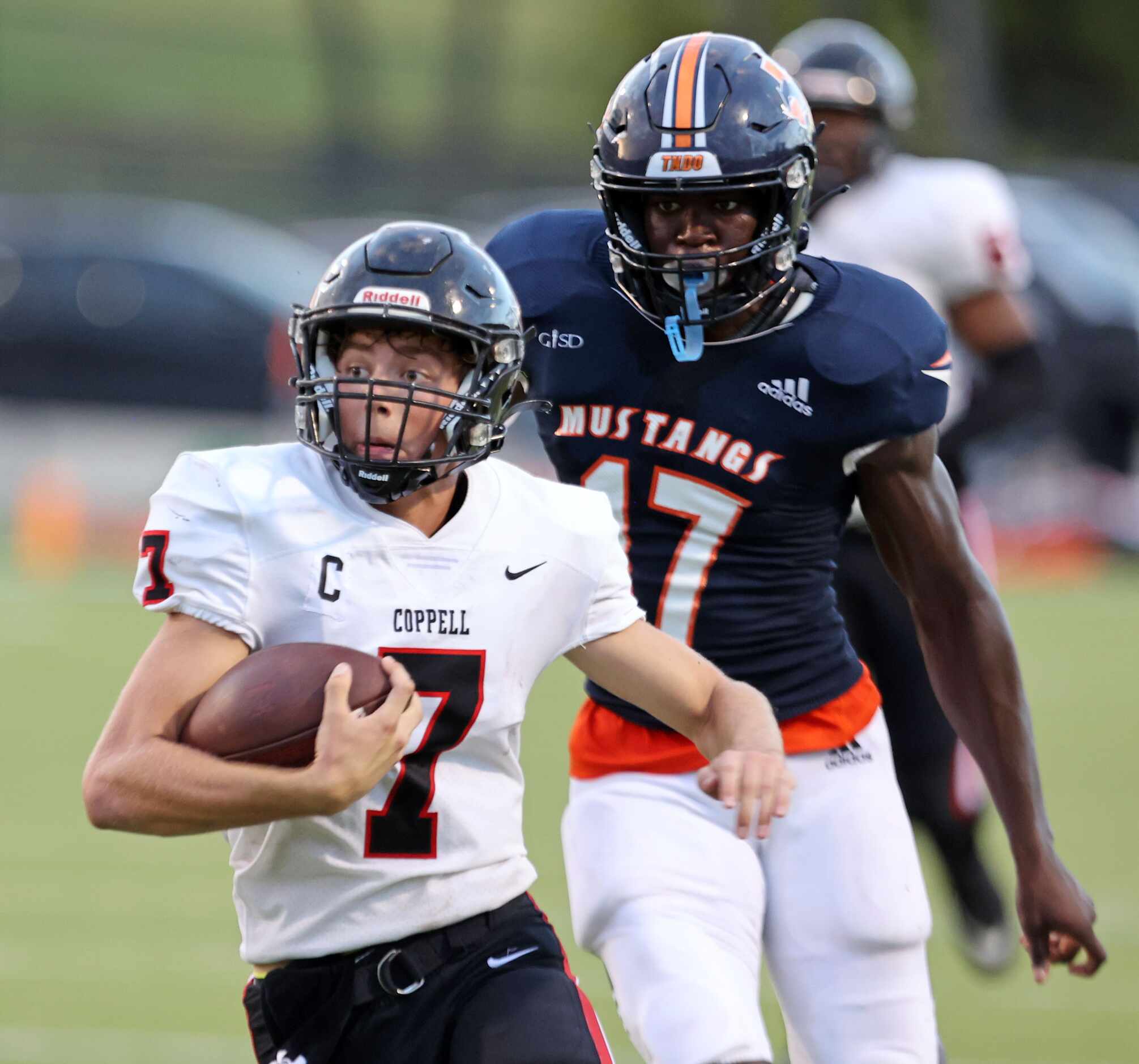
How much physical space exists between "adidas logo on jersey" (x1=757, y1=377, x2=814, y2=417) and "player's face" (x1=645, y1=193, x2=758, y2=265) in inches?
9.3

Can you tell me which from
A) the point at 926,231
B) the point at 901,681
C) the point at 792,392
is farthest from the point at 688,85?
the point at 901,681

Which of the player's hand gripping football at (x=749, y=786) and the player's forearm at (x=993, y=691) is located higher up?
the player's hand gripping football at (x=749, y=786)

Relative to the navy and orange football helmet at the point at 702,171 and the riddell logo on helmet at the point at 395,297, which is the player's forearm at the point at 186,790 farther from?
the navy and orange football helmet at the point at 702,171

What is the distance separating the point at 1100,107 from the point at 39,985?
2542 centimetres

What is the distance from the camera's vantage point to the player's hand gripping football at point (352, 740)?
2.85 metres

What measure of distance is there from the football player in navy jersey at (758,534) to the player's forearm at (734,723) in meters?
0.38

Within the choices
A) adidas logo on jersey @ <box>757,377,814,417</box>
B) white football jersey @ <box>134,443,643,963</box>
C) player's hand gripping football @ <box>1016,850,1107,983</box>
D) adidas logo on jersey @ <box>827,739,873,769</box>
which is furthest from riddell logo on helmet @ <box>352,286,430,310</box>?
player's hand gripping football @ <box>1016,850,1107,983</box>

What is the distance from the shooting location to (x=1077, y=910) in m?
3.62

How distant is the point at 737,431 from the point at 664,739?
53 centimetres

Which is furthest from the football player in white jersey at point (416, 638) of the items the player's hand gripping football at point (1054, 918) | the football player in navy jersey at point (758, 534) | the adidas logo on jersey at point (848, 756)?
the player's hand gripping football at point (1054, 918)

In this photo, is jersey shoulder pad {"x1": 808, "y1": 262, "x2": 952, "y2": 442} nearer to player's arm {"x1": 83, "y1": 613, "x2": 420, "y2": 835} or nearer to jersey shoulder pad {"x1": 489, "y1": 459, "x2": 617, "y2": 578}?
jersey shoulder pad {"x1": 489, "y1": 459, "x2": 617, "y2": 578}

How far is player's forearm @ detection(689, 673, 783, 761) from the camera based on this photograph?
10.3 ft

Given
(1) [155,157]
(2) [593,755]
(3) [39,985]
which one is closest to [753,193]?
(2) [593,755]

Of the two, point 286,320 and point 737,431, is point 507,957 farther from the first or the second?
point 286,320
